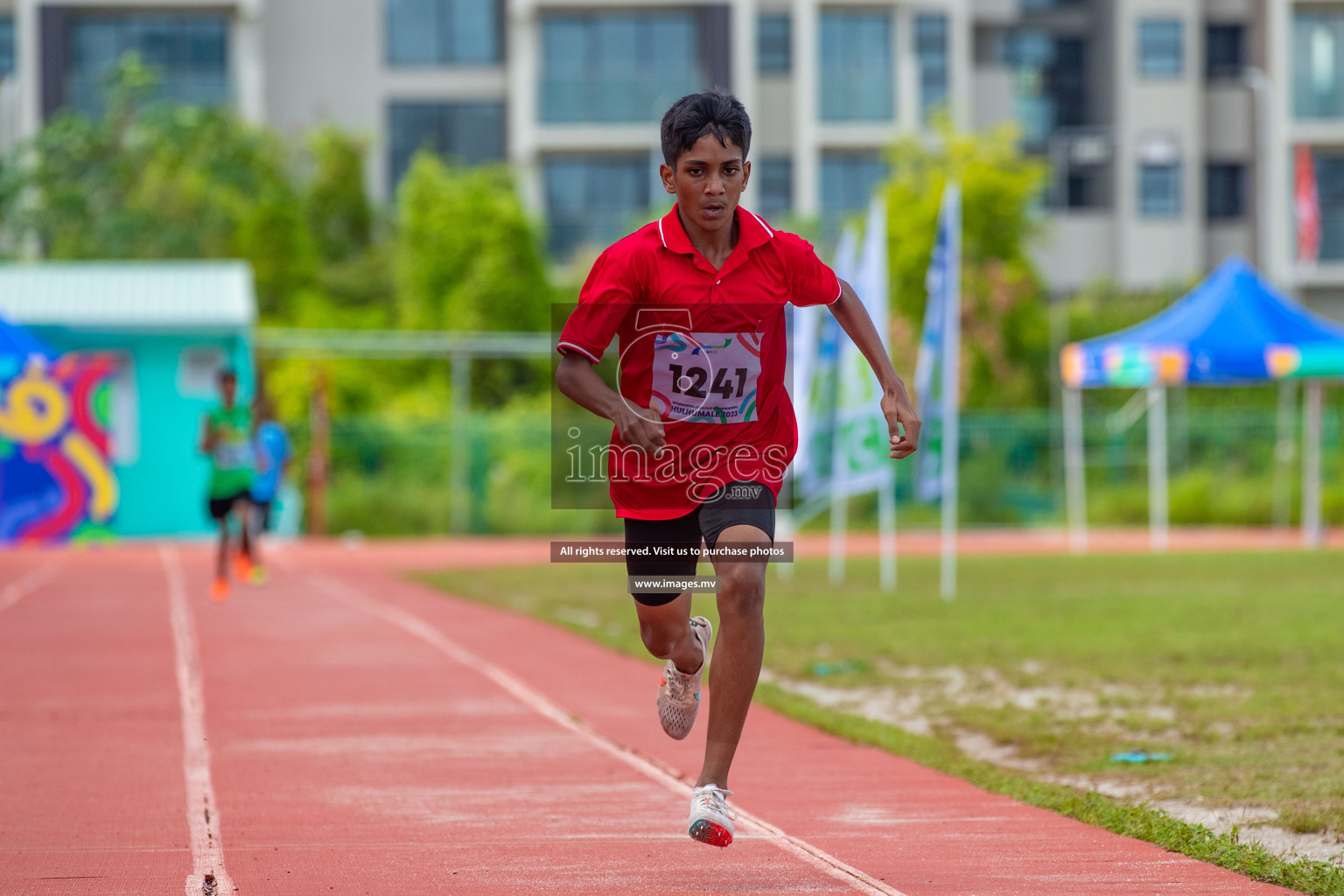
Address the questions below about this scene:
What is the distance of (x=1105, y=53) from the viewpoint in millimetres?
44250

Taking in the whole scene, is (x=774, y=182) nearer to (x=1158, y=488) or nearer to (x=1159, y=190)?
(x=1159, y=190)

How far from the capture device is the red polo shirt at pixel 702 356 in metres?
5.24

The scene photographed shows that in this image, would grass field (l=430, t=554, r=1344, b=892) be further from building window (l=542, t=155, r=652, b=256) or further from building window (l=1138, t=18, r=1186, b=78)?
building window (l=1138, t=18, r=1186, b=78)

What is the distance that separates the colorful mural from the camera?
2555 centimetres

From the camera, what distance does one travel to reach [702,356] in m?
5.29

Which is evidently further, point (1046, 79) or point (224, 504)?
point (1046, 79)

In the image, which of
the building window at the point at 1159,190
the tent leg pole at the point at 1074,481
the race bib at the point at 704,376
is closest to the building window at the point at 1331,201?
the building window at the point at 1159,190

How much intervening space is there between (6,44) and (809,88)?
60.6 ft

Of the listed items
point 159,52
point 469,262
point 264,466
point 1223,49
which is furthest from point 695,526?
point 1223,49

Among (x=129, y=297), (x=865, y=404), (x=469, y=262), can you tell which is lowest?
(x=865, y=404)

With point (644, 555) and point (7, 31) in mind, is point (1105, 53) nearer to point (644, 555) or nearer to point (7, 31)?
point (7, 31)

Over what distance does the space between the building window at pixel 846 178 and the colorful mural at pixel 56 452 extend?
20.0 metres

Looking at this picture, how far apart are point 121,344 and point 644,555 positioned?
79.3 feet

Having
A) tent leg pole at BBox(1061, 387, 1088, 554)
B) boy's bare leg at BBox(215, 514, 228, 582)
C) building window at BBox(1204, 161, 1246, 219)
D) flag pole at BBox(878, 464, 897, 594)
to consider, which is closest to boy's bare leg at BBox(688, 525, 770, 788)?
flag pole at BBox(878, 464, 897, 594)
